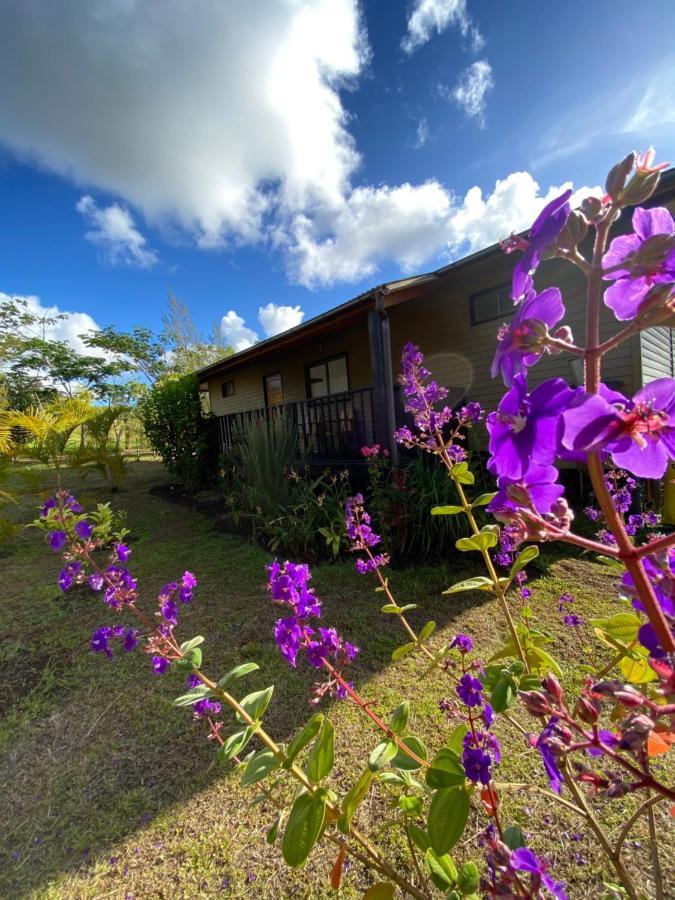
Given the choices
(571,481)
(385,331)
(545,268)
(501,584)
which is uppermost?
(545,268)

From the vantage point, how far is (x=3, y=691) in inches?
85.5

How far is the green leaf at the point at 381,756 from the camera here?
695 millimetres

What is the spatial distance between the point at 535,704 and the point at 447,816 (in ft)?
0.83

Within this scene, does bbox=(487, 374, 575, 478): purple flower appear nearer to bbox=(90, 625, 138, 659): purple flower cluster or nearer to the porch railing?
bbox=(90, 625, 138, 659): purple flower cluster

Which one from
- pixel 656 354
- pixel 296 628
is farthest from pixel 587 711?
pixel 656 354

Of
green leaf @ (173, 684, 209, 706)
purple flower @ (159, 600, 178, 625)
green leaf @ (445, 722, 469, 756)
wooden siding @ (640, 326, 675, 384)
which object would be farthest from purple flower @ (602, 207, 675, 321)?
wooden siding @ (640, 326, 675, 384)

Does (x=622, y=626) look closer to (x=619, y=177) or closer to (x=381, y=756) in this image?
(x=381, y=756)

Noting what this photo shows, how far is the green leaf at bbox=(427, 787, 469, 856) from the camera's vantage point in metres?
0.57

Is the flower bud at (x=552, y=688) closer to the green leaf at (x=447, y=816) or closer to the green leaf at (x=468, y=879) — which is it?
the green leaf at (x=447, y=816)

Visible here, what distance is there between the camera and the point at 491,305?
5945 mm

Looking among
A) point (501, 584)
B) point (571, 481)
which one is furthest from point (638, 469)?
point (571, 481)

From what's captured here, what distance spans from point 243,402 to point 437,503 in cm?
948

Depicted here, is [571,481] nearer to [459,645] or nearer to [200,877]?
[459,645]

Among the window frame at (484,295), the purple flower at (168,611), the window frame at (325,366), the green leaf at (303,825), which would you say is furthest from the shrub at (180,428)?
the green leaf at (303,825)
